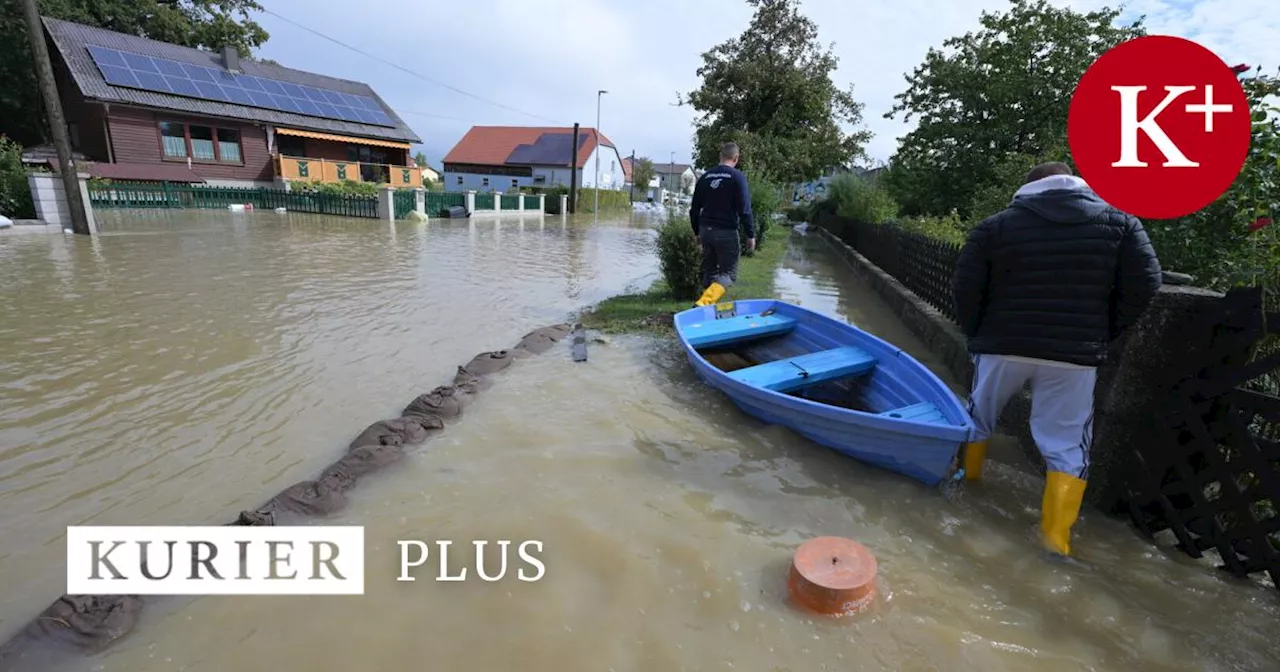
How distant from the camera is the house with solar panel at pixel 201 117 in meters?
22.9

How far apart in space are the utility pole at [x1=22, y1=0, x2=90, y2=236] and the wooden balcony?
568 inches

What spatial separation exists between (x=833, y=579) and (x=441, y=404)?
3063 mm

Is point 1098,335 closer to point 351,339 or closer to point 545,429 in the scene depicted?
point 545,429

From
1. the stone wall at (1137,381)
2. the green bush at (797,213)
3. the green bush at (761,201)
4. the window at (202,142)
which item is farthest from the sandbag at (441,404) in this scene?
the green bush at (797,213)

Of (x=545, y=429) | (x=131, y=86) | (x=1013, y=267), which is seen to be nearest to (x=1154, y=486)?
(x=1013, y=267)

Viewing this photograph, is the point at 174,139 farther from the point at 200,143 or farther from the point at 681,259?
the point at 681,259

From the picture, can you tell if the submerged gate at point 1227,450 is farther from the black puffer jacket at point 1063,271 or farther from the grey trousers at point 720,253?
the grey trousers at point 720,253

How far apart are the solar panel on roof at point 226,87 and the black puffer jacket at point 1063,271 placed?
103 feet

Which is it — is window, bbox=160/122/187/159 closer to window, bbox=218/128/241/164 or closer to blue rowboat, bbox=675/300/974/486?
window, bbox=218/128/241/164

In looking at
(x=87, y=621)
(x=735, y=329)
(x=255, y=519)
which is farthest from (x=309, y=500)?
(x=735, y=329)

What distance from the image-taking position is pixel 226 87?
1017 inches

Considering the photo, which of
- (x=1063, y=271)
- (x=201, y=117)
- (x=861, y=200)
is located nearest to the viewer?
(x=1063, y=271)

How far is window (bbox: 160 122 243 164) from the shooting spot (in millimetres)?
24252

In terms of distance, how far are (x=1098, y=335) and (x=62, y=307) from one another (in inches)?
Result: 397
